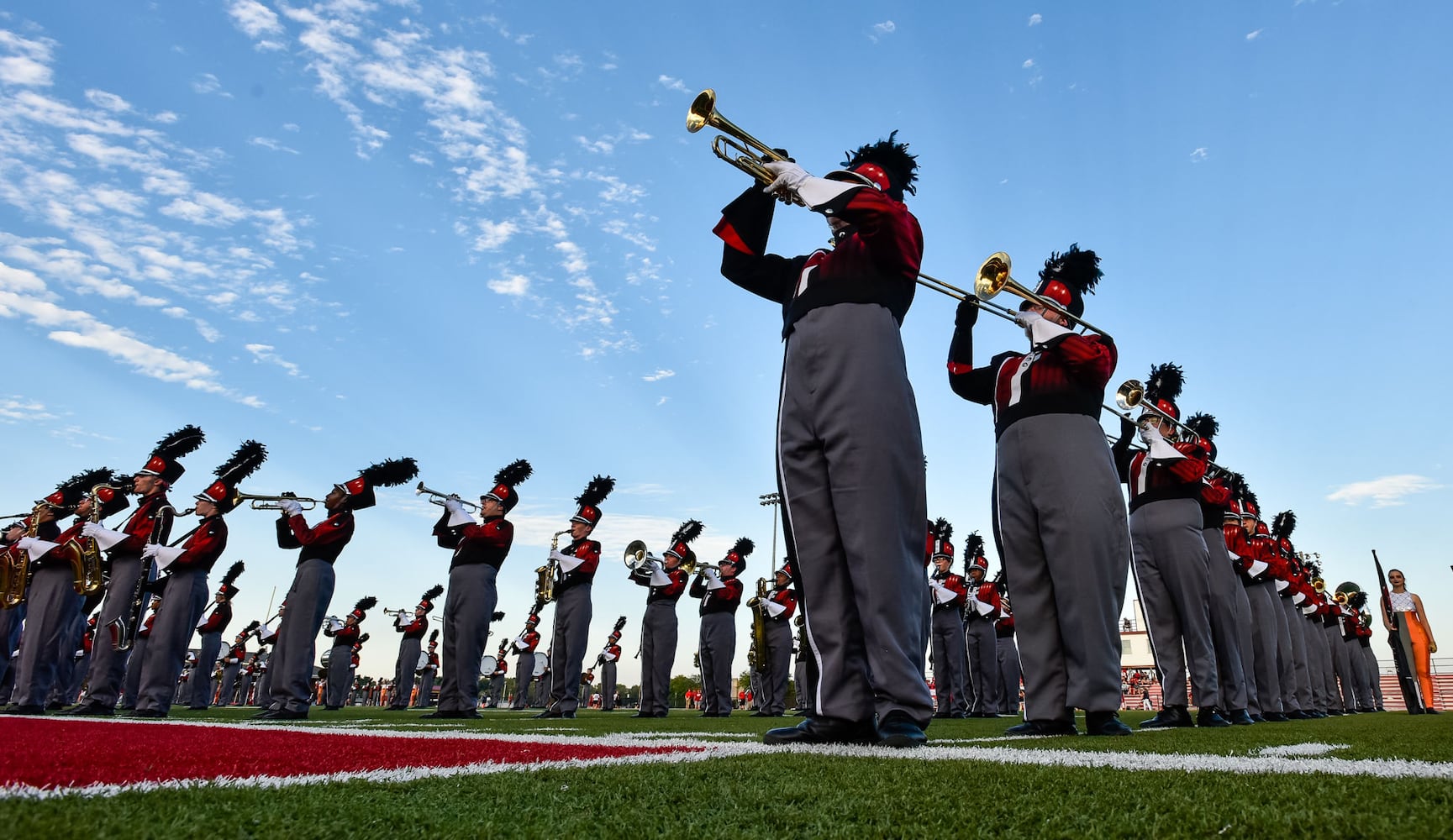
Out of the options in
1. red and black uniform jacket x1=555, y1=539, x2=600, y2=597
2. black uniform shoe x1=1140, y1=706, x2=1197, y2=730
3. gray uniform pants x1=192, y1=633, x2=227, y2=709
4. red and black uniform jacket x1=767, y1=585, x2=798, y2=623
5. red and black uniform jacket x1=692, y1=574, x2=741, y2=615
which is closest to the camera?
black uniform shoe x1=1140, y1=706, x2=1197, y2=730

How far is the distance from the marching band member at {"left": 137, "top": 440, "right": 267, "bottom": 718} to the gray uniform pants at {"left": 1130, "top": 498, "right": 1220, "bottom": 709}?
941 cm

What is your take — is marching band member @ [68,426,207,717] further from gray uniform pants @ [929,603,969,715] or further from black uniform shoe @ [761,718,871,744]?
gray uniform pants @ [929,603,969,715]

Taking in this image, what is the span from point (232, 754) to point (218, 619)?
710 inches

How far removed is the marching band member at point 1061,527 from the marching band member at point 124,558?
9.13 metres

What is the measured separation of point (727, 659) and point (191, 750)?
12.0 m

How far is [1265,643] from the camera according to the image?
917 centimetres

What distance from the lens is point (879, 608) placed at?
10.5 ft

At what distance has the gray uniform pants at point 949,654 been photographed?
14000 mm

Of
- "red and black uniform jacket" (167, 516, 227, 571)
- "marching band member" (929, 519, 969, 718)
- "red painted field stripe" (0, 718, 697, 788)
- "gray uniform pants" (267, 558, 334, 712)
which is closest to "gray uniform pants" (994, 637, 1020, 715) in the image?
"marching band member" (929, 519, 969, 718)

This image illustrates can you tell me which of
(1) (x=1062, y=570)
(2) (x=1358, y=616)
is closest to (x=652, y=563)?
(1) (x=1062, y=570)

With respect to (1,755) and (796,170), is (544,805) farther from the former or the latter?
(796,170)

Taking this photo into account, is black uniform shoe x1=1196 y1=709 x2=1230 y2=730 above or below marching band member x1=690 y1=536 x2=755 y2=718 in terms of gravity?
below

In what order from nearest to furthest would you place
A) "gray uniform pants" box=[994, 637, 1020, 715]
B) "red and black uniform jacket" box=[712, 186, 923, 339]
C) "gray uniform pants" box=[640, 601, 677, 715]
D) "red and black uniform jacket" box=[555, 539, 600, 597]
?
"red and black uniform jacket" box=[712, 186, 923, 339] → "red and black uniform jacket" box=[555, 539, 600, 597] → "gray uniform pants" box=[640, 601, 677, 715] → "gray uniform pants" box=[994, 637, 1020, 715]

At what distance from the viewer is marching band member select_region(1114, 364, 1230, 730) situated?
627cm
